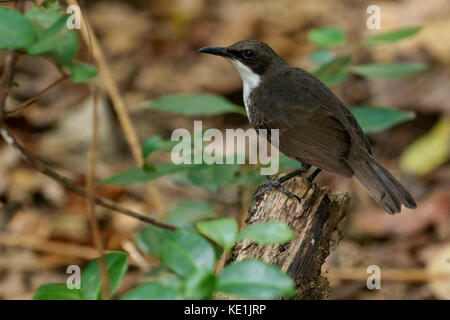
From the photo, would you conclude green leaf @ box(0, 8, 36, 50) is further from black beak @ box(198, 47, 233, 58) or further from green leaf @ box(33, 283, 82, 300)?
black beak @ box(198, 47, 233, 58)

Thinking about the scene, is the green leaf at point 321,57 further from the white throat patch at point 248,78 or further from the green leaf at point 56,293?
the green leaf at point 56,293

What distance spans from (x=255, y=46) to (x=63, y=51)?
5.20 feet


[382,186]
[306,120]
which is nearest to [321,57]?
[306,120]

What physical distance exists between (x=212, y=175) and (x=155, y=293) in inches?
70.1

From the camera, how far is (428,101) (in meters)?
7.11

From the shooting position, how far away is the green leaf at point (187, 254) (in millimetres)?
1877

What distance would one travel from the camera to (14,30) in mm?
2766

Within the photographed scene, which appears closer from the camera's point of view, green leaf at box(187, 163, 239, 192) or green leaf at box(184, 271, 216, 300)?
green leaf at box(184, 271, 216, 300)

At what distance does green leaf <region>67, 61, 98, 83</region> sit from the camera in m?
3.09

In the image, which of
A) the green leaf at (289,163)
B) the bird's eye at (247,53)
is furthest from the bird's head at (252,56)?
the green leaf at (289,163)

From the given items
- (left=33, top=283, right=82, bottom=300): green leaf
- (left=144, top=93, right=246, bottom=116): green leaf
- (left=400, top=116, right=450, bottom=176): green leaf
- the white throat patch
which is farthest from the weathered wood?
(left=400, top=116, right=450, bottom=176): green leaf

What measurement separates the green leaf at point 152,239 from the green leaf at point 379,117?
1.33 meters

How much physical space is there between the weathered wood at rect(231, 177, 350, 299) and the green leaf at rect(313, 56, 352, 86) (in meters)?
0.91
